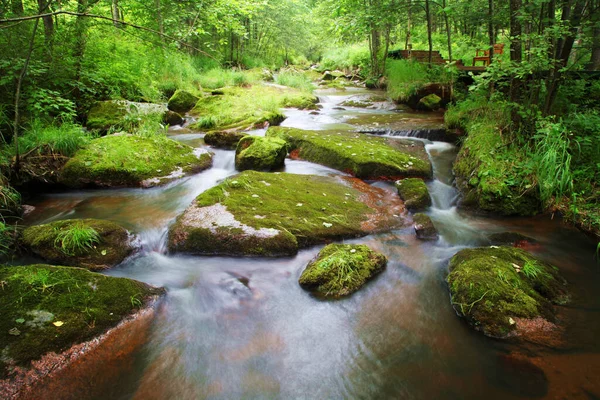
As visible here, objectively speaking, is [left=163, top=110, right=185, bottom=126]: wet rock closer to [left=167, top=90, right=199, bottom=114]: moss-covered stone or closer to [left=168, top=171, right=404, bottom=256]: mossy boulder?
[left=167, top=90, right=199, bottom=114]: moss-covered stone

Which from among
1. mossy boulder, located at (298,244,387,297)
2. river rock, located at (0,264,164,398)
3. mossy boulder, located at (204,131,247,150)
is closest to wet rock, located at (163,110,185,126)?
mossy boulder, located at (204,131,247,150)

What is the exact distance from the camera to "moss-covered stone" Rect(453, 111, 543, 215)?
5426 mm

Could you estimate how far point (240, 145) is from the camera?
7.30 m

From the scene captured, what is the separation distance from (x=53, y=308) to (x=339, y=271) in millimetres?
2801

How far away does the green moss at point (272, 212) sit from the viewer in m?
4.46

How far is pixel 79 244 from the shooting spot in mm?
3900

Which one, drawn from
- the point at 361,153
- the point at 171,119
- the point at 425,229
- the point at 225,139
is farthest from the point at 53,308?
the point at 171,119

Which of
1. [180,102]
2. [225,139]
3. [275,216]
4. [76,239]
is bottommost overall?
[275,216]

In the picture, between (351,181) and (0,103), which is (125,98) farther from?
(351,181)

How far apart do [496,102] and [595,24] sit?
2.53 m

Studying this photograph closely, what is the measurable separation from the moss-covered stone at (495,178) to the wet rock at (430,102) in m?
5.32

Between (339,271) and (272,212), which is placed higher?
(272,212)

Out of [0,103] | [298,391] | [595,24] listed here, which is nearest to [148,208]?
[0,103]

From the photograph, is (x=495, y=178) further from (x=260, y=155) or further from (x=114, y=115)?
(x=114, y=115)
